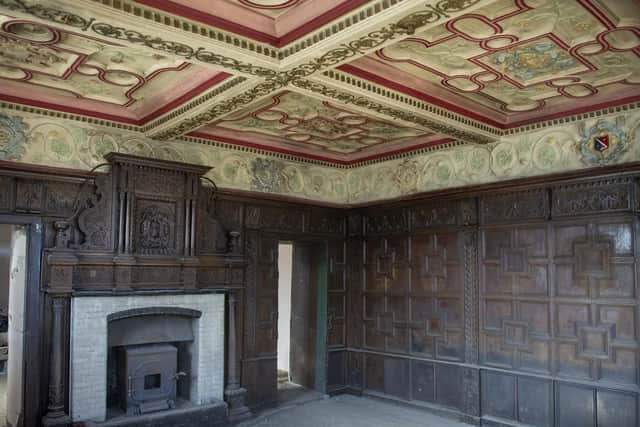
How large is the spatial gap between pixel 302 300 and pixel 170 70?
15.0 feet

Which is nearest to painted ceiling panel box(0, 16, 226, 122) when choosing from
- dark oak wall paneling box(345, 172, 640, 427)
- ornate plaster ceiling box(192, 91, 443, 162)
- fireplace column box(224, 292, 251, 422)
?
ornate plaster ceiling box(192, 91, 443, 162)

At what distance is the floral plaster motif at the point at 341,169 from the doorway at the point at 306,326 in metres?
0.99

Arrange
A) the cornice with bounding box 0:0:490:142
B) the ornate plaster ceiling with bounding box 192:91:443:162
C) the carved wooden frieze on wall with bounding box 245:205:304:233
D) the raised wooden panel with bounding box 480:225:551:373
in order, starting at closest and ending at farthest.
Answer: the cornice with bounding box 0:0:490:142
the ornate plaster ceiling with bounding box 192:91:443:162
the raised wooden panel with bounding box 480:225:551:373
the carved wooden frieze on wall with bounding box 245:205:304:233

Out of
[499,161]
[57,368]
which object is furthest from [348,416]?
[499,161]

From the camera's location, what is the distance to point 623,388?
527 cm

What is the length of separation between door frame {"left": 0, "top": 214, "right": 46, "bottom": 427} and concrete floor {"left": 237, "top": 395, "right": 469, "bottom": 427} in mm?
2232

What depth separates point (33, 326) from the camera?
17.6 ft

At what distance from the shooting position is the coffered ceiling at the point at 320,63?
347cm

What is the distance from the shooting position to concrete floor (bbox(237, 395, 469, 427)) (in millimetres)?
6465

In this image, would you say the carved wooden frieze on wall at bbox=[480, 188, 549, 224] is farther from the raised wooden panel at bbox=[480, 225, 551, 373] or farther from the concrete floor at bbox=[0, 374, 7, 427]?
the concrete floor at bbox=[0, 374, 7, 427]

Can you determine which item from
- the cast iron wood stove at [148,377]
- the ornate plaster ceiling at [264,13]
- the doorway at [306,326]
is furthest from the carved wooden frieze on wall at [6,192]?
the doorway at [306,326]

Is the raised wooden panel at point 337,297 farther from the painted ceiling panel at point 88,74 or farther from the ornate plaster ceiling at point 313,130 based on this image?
the painted ceiling panel at point 88,74

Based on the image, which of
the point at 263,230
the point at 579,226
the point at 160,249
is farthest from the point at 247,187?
the point at 579,226

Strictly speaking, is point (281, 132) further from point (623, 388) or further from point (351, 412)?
point (623, 388)
